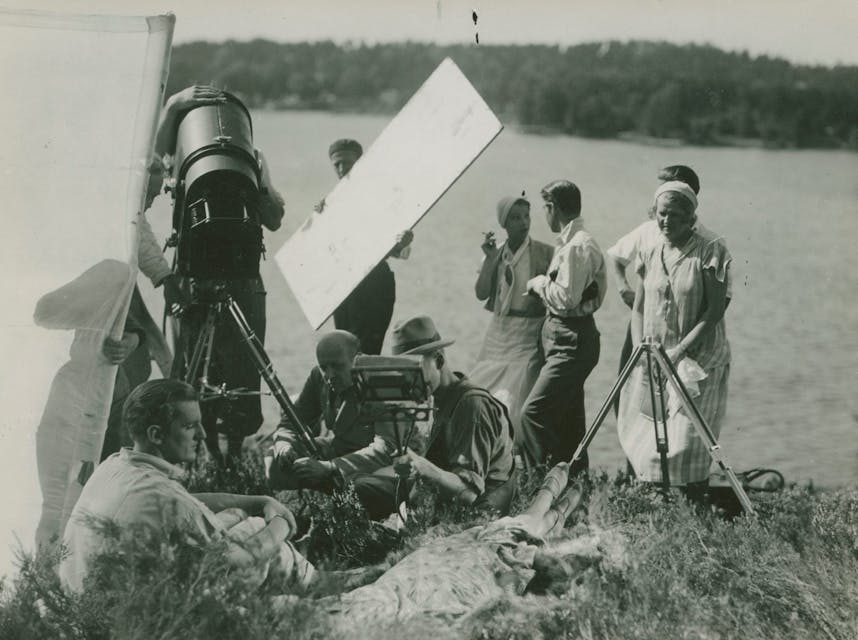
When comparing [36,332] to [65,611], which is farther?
[36,332]

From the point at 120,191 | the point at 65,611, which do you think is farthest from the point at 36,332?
the point at 65,611

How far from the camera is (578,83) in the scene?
356 inches

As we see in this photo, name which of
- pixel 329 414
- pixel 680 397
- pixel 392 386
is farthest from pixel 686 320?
pixel 329 414

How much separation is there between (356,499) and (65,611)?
1.49m

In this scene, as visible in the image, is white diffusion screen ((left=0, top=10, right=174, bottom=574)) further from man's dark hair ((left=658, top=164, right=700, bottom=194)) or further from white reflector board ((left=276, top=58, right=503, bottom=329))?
man's dark hair ((left=658, top=164, right=700, bottom=194))

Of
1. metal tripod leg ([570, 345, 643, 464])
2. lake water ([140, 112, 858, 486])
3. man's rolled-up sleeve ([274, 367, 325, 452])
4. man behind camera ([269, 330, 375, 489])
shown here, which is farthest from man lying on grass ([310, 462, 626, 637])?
lake water ([140, 112, 858, 486])

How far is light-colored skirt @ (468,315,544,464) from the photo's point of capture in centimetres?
593

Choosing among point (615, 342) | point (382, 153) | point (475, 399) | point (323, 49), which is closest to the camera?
point (475, 399)

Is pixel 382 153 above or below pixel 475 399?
above

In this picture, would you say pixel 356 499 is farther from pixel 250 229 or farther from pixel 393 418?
pixel 250 229

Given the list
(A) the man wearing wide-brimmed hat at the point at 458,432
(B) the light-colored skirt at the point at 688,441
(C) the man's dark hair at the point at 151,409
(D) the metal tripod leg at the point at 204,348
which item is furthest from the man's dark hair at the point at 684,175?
(C) the man's dark hair at the point at 151,409

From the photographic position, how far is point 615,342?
1163cm

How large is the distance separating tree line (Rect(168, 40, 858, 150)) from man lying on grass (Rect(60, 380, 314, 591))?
144 inches

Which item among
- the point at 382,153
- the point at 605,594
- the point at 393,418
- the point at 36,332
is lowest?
the point at 605,594
